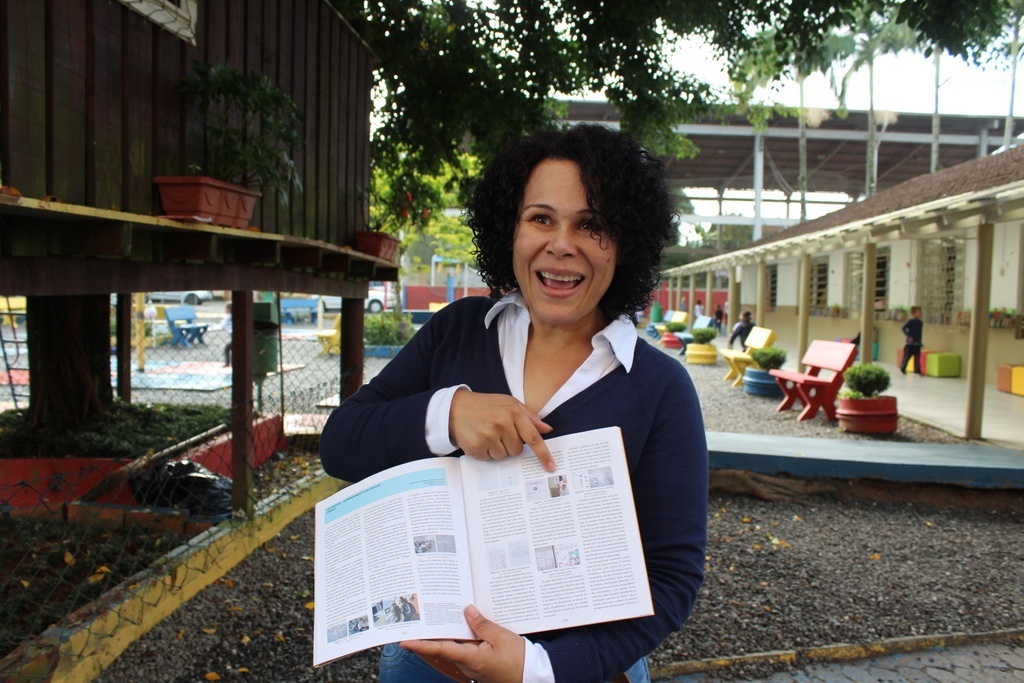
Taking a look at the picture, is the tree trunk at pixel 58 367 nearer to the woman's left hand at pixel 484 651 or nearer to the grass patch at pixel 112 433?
the grass patch at pixel 112 433

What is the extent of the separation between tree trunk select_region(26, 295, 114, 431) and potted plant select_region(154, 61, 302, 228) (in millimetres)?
2438

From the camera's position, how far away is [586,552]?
125 cm

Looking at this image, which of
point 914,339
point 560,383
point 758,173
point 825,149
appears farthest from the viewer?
point 825,149

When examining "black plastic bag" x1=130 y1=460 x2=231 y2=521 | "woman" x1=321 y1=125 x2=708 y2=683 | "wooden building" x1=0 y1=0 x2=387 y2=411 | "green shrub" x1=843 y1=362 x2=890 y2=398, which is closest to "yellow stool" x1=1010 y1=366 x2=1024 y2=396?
"green shrub" x1=843 y1=362 x2=890 y2=398

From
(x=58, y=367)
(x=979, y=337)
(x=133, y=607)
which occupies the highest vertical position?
(x=979, y=337)

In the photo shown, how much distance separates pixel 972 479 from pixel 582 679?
608cm

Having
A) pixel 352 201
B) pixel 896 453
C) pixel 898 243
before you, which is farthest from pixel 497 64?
pixel 898 243

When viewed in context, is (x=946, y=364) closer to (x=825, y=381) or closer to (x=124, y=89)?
(x=825, y=381)

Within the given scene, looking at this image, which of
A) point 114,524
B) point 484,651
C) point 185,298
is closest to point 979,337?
point 114,524

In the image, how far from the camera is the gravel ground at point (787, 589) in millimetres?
3627

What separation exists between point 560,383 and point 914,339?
15.0 metres

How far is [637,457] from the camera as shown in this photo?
52.9 inches

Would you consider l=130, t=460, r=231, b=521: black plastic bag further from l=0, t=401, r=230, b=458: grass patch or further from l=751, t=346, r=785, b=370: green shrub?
l=751, t=346, r=785, b=370: green shrub

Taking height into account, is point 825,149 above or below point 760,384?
above
